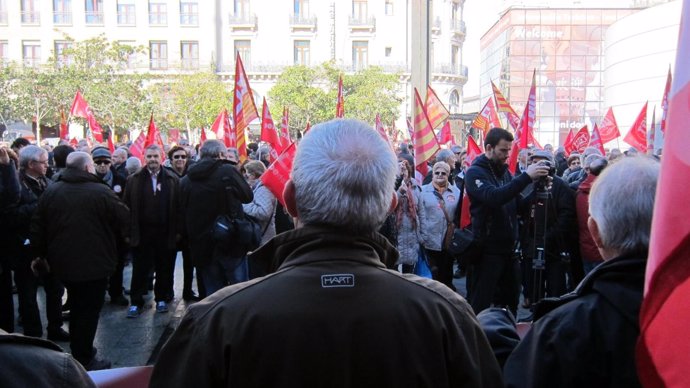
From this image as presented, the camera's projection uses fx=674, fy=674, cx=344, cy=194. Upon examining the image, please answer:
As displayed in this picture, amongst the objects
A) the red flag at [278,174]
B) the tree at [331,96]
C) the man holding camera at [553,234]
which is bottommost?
the man holding camera at [553,234]

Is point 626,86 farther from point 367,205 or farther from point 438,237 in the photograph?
point 367,205

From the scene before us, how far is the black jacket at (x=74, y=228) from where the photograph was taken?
511cm

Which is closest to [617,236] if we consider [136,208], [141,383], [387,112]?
[141,383]

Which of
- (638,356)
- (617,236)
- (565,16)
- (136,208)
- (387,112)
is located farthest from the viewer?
(565,16)

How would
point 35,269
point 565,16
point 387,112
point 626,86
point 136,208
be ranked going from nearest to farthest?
point 35,269
point 136,208
point 387,112
point 626,86
point 565,16

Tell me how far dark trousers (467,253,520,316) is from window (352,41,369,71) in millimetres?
53483

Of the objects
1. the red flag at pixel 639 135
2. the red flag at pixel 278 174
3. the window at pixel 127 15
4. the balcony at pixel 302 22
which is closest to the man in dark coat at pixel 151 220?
the red flag at pixel 278 174

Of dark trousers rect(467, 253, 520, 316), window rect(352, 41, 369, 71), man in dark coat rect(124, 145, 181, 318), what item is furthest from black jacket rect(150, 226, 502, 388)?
window rect(352, 41, 369, 71)

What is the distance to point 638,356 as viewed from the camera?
3.98ft

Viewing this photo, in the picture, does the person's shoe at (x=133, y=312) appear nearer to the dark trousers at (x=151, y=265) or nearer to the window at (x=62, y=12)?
the dark trousers at (x=151, y=265)

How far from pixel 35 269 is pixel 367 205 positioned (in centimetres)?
433

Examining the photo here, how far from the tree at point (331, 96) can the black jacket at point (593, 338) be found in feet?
144

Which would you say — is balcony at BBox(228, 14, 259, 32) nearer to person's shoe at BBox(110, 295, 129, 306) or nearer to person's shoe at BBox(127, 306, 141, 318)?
person's shoe at BBox(110, 295, 129, 306)

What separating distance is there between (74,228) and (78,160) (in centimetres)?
52
